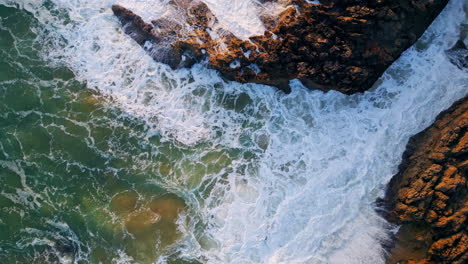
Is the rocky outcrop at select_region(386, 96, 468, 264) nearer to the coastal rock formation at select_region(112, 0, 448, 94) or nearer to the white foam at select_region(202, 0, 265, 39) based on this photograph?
the coastal rock formation at select_region(112, 0, 448, 94)

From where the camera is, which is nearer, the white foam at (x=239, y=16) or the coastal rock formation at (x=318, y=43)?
the coastal rock formation at (x=318, y=43)

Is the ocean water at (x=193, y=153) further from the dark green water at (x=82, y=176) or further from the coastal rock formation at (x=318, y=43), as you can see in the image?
the coastal rock formation at (x=318, y=43)

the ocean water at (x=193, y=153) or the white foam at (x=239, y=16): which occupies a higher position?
the white foam at (x=239, y=16)

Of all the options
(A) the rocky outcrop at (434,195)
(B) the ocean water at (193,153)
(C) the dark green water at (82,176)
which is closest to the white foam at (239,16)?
(B) the ocean water at (193,153)

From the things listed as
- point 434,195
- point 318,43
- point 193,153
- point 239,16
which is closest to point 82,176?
point 193,153

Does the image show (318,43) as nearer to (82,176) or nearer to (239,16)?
(239,16)

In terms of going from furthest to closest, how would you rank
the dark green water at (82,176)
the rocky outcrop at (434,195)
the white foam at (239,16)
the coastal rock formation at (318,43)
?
the white foam at (239,16)
the dark green water at (82,176)
the coastal rock formation at (318,43)
the rocky outcrop at (434,195)

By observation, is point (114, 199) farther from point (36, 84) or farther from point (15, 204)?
point (36, 84)
